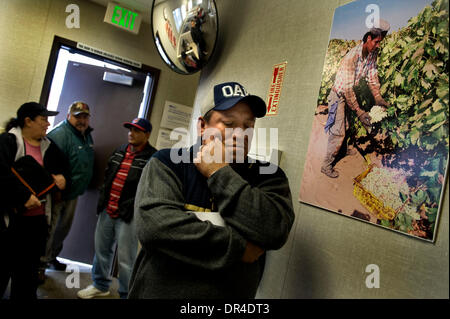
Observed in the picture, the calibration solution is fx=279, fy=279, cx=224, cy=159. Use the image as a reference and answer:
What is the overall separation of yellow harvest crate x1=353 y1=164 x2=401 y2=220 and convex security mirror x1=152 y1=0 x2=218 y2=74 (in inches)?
50.6

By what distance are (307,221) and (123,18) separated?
252cm

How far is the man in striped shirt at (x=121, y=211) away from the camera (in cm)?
213

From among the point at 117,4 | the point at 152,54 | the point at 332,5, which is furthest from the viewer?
the point at 152,54

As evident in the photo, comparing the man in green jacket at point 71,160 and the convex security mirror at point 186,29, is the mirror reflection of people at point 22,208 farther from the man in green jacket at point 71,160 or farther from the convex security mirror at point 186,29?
the convex security mirror at point 186,29

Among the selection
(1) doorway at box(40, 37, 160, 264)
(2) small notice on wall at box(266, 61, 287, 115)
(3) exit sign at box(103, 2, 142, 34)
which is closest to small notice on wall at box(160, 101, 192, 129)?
(1) doorway at box(40, 37, 160, 264)

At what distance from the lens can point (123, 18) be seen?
2.60 metres

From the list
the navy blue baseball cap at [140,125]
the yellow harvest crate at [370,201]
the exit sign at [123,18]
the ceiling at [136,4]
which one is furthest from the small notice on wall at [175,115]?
the yellow harvest crate at [370,201]

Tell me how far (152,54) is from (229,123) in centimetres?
238

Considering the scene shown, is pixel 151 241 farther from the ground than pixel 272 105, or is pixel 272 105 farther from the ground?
pixel 272 105

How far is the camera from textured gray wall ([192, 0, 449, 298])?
734 millimetres

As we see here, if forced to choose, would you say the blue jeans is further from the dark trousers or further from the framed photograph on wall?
the framed photograph on wall

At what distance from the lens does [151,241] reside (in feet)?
2.56
